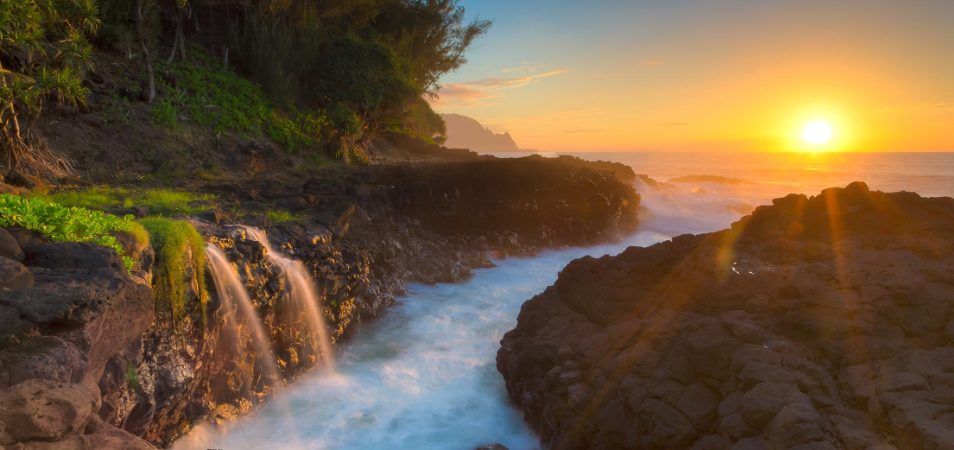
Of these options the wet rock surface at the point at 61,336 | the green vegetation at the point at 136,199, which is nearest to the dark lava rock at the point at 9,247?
the wet rock surface at the point at 61,336

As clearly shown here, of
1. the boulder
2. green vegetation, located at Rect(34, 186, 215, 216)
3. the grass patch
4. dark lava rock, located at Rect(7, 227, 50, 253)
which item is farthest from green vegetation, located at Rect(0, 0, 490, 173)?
the boulder

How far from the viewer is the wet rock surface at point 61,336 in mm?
3287

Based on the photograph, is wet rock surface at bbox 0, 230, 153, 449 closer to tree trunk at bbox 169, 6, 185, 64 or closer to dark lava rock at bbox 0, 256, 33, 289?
dark lava rock at bbox 0, 256, 33, 289

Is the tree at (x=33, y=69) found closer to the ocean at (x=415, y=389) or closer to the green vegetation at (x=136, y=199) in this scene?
the green vegetation at (x=136, y=199)

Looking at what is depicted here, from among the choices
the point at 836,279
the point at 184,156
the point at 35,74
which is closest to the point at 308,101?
the point at 184,156

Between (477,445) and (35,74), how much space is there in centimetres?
1378

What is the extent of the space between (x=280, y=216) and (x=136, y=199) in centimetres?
294

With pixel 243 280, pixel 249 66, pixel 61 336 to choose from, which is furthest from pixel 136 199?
pixel 249 66

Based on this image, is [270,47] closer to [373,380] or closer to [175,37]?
[175,37]

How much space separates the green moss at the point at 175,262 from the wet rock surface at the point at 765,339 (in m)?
5.38

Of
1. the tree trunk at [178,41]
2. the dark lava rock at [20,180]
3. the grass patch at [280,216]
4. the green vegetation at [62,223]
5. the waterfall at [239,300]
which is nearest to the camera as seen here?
the green vegetation at [62,223]

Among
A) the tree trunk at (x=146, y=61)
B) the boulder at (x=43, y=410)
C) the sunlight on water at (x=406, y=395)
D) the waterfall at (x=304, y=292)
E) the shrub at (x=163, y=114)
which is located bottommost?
the sunlight on water at (x=406, y=395)

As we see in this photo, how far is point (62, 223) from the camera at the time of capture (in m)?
5.97

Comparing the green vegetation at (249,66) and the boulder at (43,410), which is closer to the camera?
the boulder at (43,410)
